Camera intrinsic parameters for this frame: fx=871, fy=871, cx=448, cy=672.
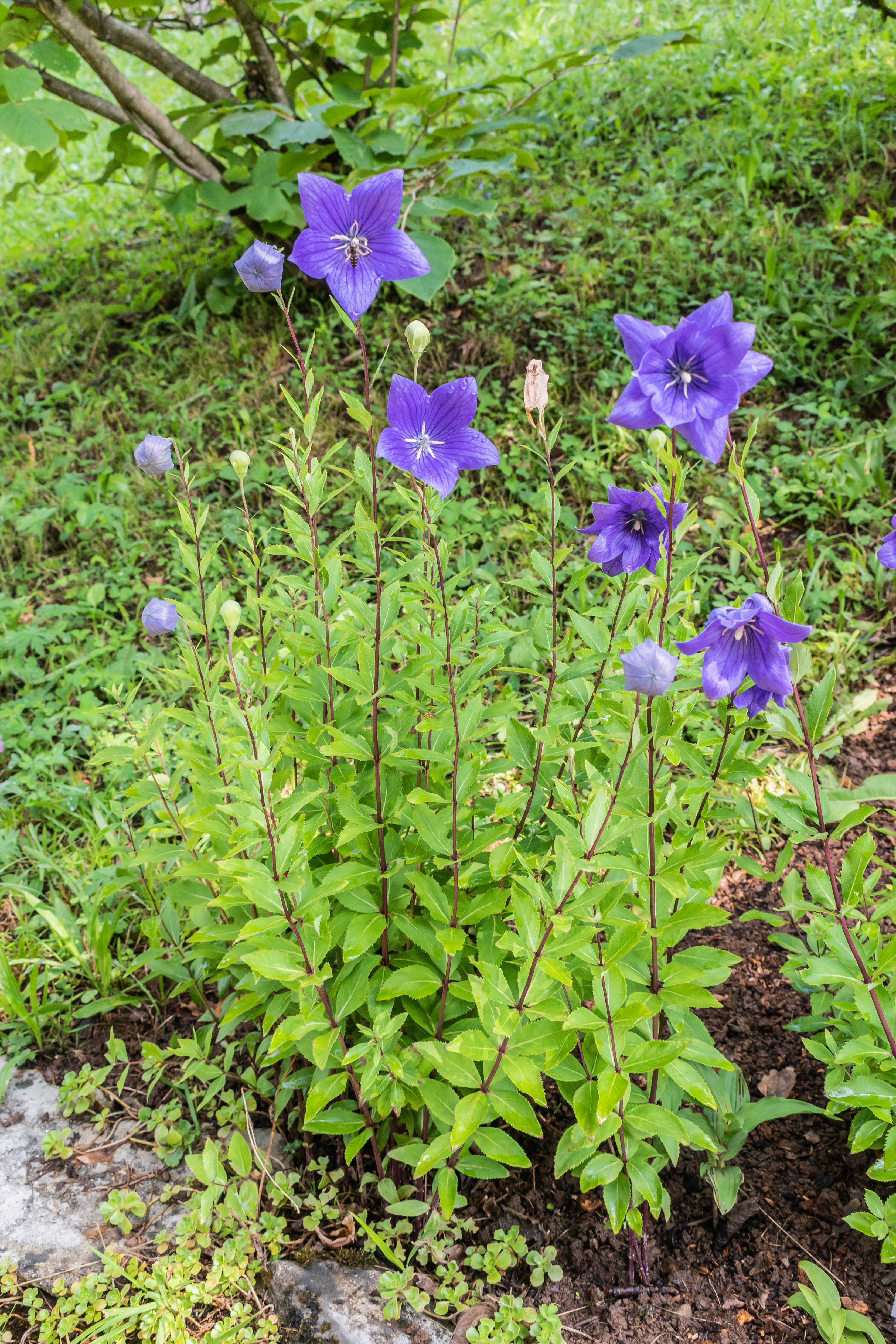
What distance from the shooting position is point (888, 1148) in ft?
4.93

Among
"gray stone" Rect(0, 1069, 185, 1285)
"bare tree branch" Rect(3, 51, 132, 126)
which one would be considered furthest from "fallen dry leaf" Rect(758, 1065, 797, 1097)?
"bare tree branch" Rect(3, 51, 132, 126)

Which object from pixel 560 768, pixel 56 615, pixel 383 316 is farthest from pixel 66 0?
pixel 560 768

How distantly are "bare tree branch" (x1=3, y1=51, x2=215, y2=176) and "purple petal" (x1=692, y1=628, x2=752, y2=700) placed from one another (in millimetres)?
4287

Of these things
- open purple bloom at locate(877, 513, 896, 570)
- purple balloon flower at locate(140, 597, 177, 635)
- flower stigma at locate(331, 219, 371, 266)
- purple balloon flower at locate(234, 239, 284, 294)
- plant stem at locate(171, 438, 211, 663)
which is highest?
flower stigma at locate(331, 219, 371, 266)

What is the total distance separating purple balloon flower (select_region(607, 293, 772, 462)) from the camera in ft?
3.99

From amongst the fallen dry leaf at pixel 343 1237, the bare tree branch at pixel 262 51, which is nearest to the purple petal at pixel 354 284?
the fallen dry leaf at pixel 343 1237

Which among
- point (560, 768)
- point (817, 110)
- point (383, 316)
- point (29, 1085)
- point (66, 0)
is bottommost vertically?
point (29, 1085)

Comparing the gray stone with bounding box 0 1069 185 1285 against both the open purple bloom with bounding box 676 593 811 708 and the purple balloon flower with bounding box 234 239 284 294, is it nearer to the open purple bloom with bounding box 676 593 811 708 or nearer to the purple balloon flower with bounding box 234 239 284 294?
the open purple bloom with bounding box 676 593 811 708

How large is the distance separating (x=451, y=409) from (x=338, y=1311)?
1.71 meters

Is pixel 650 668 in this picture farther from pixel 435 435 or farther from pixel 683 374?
pixel 435 435

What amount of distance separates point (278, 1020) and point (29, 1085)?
88cm

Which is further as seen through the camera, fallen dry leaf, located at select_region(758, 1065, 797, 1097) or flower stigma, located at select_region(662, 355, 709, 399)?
fallen dry leaf, located at select_region(758, 1065, 797, 1097)

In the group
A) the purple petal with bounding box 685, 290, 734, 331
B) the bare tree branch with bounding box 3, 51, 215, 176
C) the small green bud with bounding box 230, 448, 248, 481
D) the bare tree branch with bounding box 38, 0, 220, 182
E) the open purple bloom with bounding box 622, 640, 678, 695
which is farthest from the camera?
the bare tree branch with bounding box 3, 51, 215, 176

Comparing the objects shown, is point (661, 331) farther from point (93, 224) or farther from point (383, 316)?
point (93, 224)
